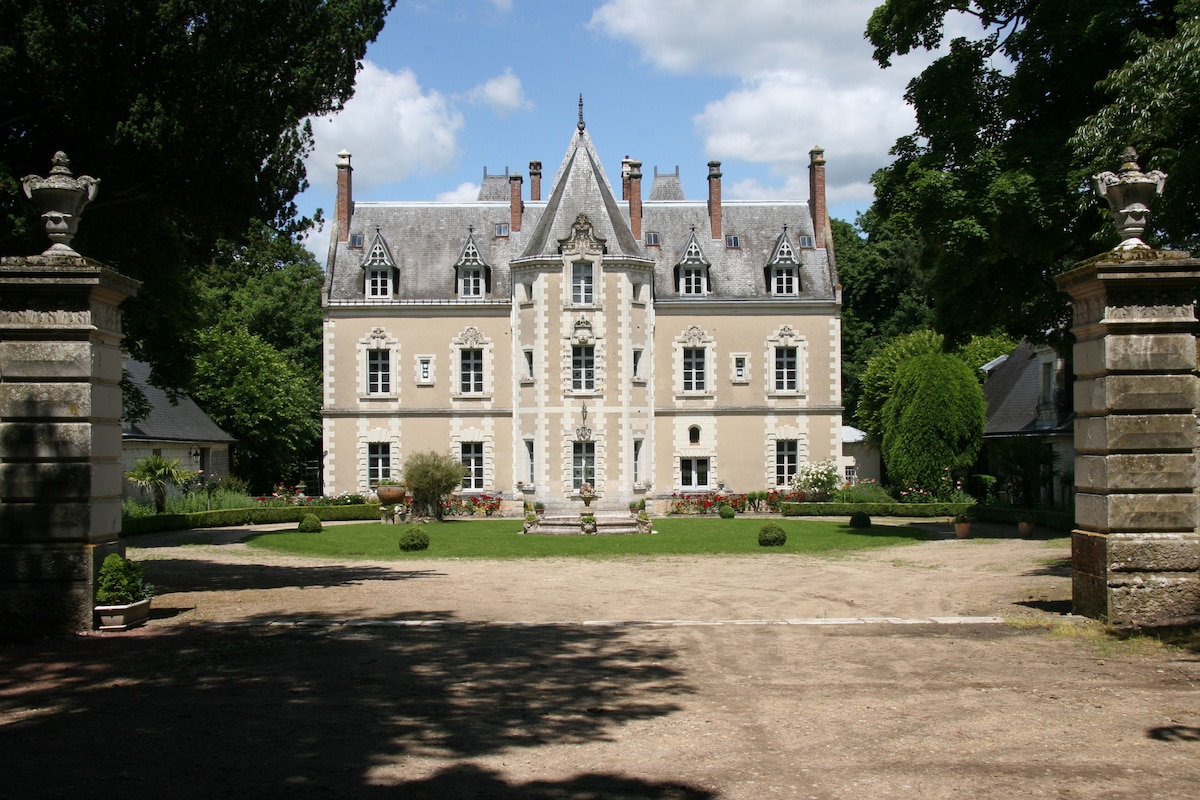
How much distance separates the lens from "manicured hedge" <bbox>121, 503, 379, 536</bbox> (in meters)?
26.7

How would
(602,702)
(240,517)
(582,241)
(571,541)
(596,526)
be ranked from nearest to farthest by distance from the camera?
(602,702)
(571,541)
(596,526)
(240,517)
(582,241)

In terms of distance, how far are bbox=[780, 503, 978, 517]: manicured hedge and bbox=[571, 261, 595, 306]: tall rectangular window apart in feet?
32.0

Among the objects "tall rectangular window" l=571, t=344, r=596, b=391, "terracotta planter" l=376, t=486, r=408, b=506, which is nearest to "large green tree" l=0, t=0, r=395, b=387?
"terracotta planter" l=376, t=486, r=408, b=506

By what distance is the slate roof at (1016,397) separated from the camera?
33094 millimetres

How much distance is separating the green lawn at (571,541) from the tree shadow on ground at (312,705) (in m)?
10.8

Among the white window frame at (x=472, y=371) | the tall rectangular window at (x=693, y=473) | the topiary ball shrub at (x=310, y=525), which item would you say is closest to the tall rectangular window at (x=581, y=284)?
the white window frame at (x=472, y=371)

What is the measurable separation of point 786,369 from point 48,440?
31.5 m

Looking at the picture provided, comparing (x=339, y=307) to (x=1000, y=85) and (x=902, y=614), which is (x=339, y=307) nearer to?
(x=1000, y=85)

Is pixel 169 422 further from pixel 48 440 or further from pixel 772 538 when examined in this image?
pixel 48 440

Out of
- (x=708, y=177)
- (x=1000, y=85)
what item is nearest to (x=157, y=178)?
(x=1000, y=85)

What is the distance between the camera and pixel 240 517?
1230 inches

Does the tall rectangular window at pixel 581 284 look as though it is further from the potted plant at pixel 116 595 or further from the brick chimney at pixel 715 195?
the potted plant at pixel 116 595

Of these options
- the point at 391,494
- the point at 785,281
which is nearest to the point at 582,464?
the point at 391,494

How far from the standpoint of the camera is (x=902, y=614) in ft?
36.6
